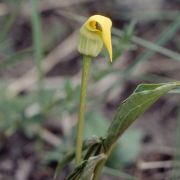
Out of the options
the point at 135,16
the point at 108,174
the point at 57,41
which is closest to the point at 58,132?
the point at 108,174

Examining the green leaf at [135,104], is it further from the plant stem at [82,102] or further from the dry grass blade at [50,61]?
the dry grass blade at [50,61]

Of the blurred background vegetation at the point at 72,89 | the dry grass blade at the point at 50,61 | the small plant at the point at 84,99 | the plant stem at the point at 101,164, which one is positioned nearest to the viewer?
the small plant at the point at 84,99

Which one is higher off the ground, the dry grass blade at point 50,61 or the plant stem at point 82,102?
the plant stem at point 82,102

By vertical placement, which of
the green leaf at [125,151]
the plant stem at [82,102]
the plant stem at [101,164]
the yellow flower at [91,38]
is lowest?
the green leaf at [125,151]

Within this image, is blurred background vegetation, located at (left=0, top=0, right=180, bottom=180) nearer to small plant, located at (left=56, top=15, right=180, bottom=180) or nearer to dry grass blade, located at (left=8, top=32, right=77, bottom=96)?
dry grass blade, located at (left=8, top=32, right=77, bottom=96)

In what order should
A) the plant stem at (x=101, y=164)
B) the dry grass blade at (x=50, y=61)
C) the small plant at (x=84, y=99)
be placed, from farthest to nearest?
the dry grass blade at (x=50, y=61)
the plant stem at (x=101, y=164)
the small plant at (x=84, y=99)

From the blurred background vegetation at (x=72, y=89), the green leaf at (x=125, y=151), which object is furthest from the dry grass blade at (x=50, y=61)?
the green leaf at (x=125, y=151)
